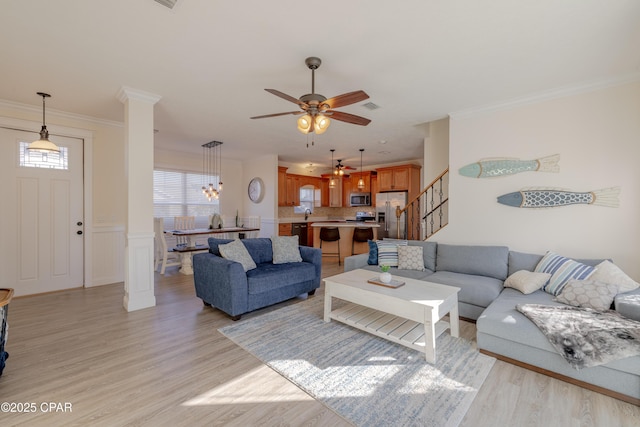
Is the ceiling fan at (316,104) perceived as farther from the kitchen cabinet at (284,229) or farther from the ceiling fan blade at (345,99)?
the kitchen cabinet at (284,229)

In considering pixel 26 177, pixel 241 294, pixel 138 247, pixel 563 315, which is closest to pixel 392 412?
pixel 563 315

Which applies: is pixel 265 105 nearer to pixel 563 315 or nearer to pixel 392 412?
pixel 392 412

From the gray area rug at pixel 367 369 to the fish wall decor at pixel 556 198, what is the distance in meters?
2.09

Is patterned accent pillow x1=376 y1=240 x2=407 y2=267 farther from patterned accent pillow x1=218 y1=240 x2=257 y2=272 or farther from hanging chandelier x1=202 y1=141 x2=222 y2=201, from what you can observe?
hanging chandelier x1=202 y1=141 x2=222 y2=201

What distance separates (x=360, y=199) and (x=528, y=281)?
596cm

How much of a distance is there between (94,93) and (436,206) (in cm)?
543

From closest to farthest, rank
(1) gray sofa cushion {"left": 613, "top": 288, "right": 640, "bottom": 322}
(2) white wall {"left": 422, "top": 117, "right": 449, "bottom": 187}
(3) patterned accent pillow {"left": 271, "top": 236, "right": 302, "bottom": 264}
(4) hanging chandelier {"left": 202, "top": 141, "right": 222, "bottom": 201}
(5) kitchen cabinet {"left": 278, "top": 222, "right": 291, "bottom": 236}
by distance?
(1) gray sofa cushion {"left": 613, "top": 288, "right": 640, "bottom": 322} → (3) patterned accent pillow {"left": 271, "top": 236, "right": 302, "bottom": 264} → (2) white wall {"left": 422, "top": 117, "right": 449, "bottom": 187} → (4) hanging chandelier {"left": 202, "top": 141, "right": 222, "bottom": 201} → (5) kitchen cabinet {"left": 278, "top": 222, "right": 291, "bottom": 236}

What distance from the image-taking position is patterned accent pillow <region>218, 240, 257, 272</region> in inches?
140

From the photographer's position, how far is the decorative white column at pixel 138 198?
3494 mm

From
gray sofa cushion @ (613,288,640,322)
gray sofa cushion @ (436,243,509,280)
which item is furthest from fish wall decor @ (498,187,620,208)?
gray sofa cushion @ (613,288,640,322)

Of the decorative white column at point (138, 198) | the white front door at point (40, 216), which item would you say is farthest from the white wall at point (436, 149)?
the white front door at point (40, 216)

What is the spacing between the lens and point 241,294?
128 inches

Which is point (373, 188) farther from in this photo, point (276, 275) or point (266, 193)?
point (276, 275)

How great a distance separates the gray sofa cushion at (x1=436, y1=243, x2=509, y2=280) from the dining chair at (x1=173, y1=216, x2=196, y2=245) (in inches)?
208
